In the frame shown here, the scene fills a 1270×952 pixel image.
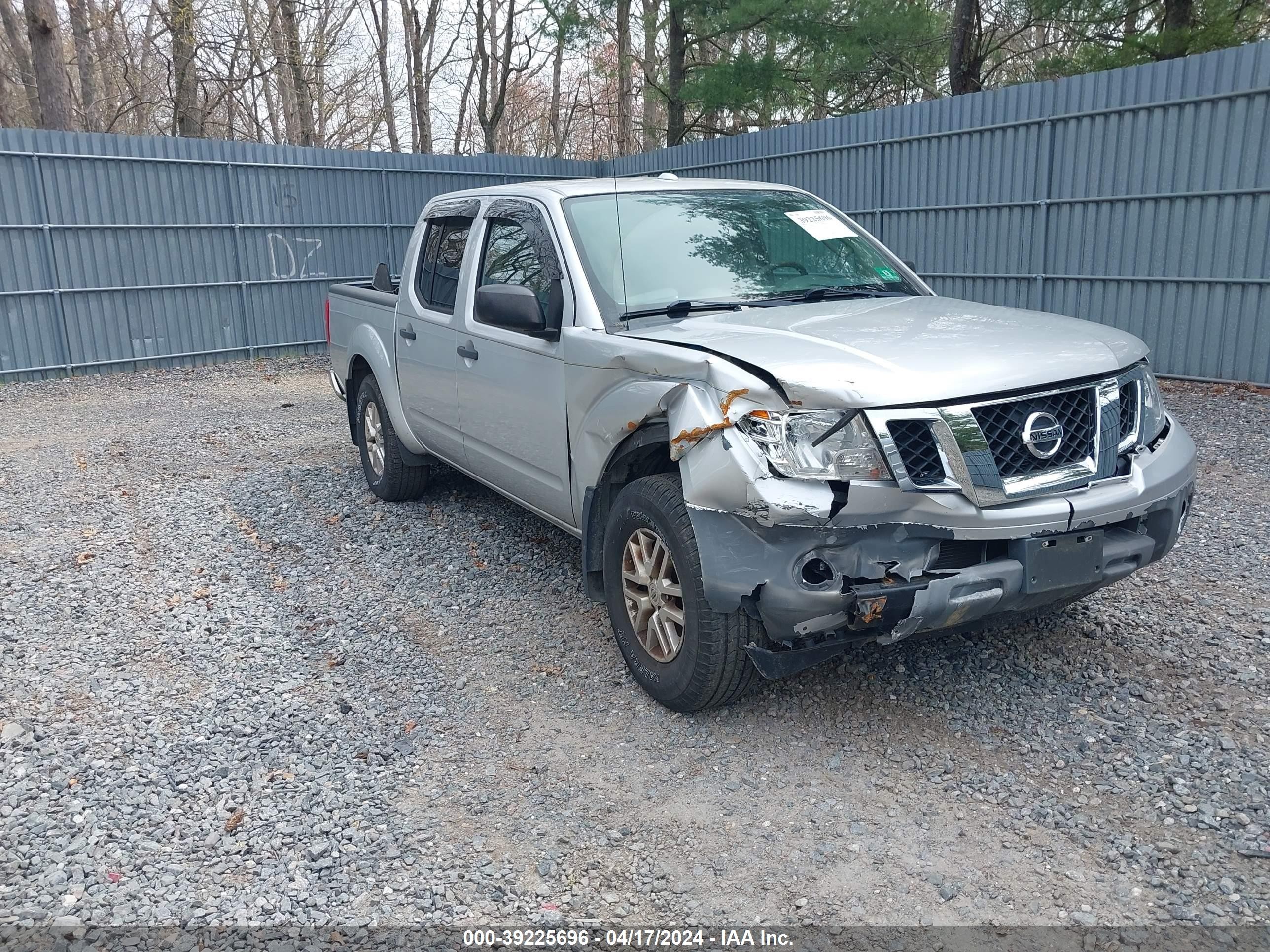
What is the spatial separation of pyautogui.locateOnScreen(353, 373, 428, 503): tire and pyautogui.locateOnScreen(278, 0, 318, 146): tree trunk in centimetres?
1834

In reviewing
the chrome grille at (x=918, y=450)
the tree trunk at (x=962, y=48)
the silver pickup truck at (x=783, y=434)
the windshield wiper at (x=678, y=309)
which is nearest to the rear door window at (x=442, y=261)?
the silver pickup truck at (x=783, y=434)

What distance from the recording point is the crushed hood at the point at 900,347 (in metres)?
3.15

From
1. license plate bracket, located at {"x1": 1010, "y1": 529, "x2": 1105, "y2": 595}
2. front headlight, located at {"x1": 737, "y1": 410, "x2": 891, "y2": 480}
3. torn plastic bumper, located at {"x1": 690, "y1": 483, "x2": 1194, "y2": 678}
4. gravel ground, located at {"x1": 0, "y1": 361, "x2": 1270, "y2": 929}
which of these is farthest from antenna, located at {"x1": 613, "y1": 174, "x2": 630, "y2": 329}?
license plate bracket, located at {"x1": 1010, "y1": 529, "x2": 1105, "y2": 595}

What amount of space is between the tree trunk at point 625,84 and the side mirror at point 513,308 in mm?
16074

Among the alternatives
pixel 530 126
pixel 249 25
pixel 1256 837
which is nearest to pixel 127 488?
pixel 1256 837

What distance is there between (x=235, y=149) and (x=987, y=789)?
14.1m

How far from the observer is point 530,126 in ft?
123

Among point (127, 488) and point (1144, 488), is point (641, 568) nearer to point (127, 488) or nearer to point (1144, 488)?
point (1144, 488)

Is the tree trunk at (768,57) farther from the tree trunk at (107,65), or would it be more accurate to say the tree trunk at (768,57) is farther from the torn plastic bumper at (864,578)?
the torn plastic bumper at (864,578)

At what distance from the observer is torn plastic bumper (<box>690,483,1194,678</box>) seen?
10.2ft

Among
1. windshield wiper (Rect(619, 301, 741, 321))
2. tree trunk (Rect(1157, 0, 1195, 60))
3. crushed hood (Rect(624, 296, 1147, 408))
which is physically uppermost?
tree trunk (Rect(1157, 0, 1195, 60))

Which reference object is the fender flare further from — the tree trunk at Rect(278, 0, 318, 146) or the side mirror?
the tree trunk at Rect(278, 0, 318, 146)

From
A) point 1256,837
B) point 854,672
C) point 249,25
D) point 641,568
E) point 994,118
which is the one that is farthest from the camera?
point 249,25

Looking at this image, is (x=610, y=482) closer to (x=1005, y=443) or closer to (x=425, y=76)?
(x=1005, y=443)
